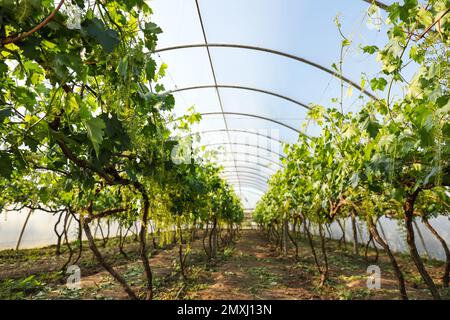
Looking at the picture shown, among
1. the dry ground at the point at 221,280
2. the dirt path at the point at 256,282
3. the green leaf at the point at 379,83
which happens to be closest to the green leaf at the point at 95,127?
the green leaf at the point at 379,83

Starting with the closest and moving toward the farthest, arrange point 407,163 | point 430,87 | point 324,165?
point 430,87
point 407,163
point 324,165

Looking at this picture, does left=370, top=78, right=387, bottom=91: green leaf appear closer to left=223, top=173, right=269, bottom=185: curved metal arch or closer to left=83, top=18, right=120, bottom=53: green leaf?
left=83, top=18, right=120, bottom=53: green leaf

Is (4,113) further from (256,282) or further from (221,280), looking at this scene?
(256,282)

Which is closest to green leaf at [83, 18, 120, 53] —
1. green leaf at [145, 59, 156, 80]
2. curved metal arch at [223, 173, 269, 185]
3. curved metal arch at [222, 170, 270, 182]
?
green leaf at [145, 59, 156, 80]

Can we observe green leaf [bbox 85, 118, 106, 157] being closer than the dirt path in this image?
Yes

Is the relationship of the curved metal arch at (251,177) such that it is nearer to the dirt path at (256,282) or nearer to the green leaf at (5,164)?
the dirt path at (256,282)

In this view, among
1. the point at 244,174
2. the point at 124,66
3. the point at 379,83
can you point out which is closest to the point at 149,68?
the point at 124,66

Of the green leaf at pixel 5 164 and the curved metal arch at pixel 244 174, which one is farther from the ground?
the curved metal arch at pixel 244 174

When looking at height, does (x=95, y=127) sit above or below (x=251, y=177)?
below

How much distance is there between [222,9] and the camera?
19.6 ft

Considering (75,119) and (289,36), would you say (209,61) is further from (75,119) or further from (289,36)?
(75,119)

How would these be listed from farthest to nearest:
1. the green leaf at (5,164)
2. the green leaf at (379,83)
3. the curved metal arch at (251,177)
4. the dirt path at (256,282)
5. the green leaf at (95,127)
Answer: the curved metal arch at (251,177)
the dirt path at (256,282)
the green leaf at (379,83)
the green leaf at (5,164)
the green leaf at (95,127)

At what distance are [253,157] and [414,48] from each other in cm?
1503
